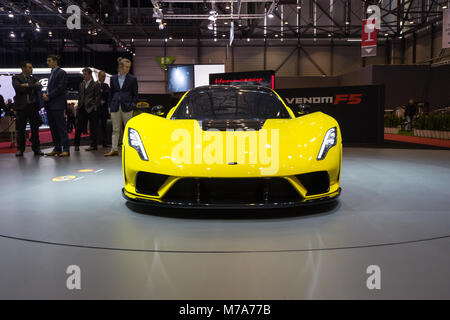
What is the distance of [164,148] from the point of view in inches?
111

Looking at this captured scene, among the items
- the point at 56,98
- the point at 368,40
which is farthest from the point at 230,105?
the point at 368,40

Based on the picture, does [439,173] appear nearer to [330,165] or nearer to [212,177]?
[330,165]

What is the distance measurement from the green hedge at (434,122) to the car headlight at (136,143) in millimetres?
10133

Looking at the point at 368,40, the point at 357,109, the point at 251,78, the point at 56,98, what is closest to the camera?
the point at 56,98

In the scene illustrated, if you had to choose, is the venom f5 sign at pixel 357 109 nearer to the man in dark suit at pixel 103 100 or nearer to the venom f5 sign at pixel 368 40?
the man in dark suit at pixel 103 100

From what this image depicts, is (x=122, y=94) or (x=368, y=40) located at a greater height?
(x=368, y=40)

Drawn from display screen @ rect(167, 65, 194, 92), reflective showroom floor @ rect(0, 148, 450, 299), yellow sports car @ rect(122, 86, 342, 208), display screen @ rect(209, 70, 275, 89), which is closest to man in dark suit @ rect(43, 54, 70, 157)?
reflective showroom floor @ rect(0, 148, 450, 299)

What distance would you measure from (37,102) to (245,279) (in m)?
6.23

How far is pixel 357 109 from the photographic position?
9.05 m

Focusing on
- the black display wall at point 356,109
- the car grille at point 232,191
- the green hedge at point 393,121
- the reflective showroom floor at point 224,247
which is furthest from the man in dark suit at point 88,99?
the green hedge at point 393,121

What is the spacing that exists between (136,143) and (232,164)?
2.58 feet

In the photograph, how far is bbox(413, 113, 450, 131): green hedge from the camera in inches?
425

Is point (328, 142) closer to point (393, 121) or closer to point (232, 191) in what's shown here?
point (232, 191)
